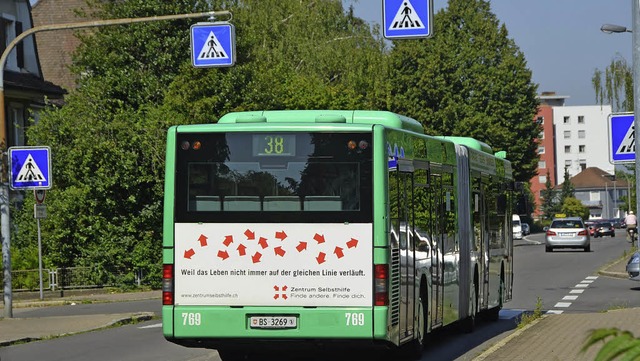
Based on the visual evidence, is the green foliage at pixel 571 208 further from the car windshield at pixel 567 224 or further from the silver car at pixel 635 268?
the silver car at pixel 635 268

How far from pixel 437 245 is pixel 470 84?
6451cm

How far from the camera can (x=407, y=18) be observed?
18422 millimetres

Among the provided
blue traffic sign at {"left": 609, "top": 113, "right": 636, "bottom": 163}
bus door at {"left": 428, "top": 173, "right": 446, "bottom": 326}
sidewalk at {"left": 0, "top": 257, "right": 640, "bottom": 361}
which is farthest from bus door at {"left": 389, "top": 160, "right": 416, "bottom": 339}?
blue traffic sign at {"left": 609, "top": 113, "right": 636, "bottom": 163}

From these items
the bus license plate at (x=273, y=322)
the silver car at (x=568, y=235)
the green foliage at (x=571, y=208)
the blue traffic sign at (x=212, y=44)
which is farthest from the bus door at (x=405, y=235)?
the green foliage at (x=571, y=208)

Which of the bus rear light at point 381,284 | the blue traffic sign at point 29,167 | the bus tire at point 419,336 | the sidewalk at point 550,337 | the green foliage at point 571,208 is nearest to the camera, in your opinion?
the bus rear light at point 381,284

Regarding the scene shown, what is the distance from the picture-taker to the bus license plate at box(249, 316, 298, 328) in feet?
39.5

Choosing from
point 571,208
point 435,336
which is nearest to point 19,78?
point 435,336

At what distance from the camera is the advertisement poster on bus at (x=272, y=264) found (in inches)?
473

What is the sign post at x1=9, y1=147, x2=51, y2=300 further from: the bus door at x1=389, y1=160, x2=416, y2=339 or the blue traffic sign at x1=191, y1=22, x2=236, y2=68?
the bus door at x1=389, y1=160, x2=416, y2=339

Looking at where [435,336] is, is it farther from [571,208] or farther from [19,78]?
[571,208]

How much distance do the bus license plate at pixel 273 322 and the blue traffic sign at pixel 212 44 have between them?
1283 cm

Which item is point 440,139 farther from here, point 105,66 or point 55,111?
point 105,66

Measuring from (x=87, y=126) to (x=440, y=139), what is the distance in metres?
22.3

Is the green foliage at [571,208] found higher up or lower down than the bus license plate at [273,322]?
higher up
